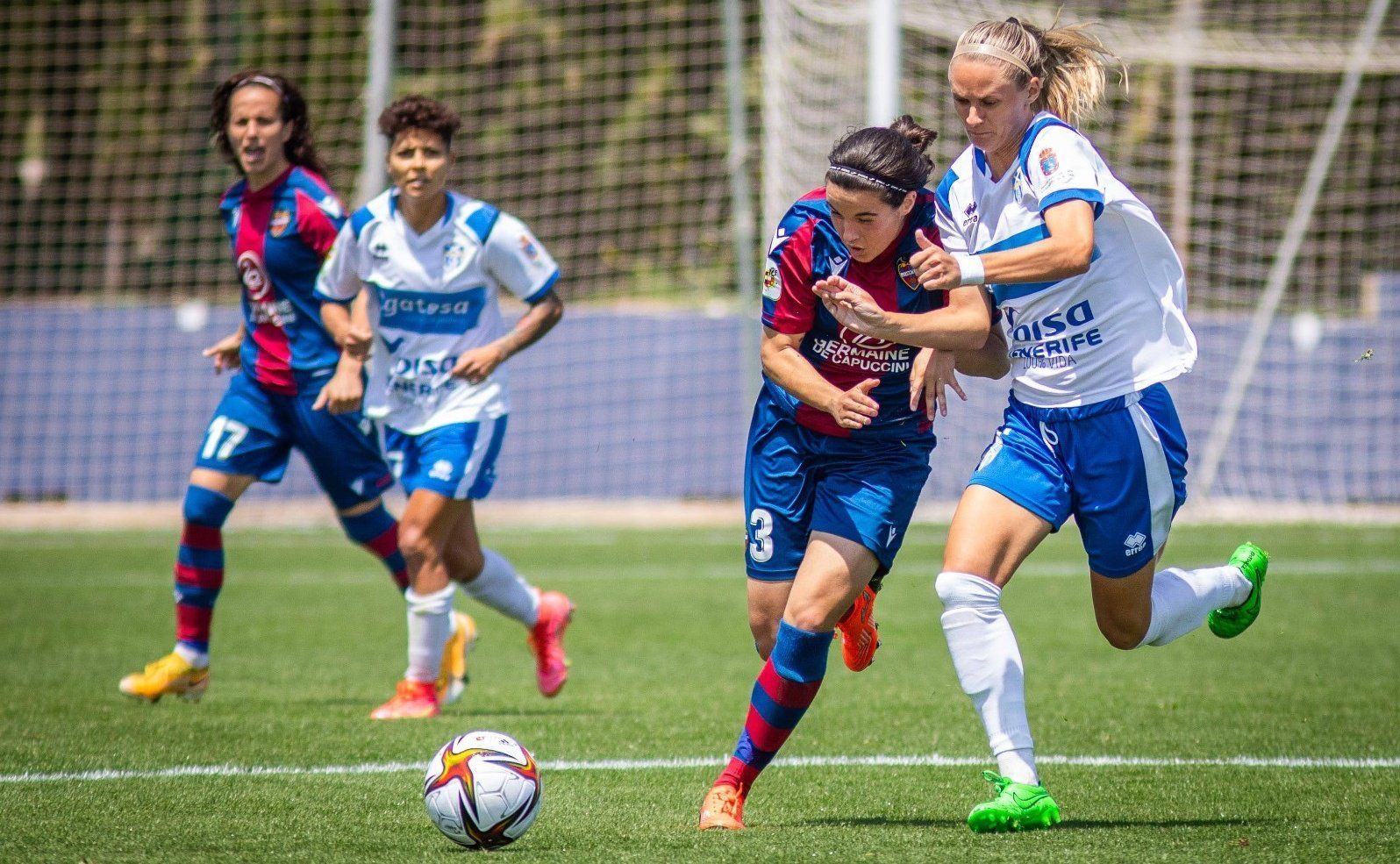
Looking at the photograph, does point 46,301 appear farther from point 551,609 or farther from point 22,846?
point 22,846

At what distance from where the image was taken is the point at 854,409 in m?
4.15

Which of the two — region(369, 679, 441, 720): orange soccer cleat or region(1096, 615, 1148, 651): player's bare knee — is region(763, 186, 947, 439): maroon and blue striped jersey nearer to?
region(1096, 615, 1148, 651): player's bare knee

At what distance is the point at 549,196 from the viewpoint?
1722 centimetres

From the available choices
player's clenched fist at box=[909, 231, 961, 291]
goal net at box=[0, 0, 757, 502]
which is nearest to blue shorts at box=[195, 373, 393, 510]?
player's clenched fist at box=[909, 231, 961, 291]

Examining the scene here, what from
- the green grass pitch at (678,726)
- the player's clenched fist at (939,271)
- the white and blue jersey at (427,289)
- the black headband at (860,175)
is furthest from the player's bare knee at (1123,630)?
the white and blue jersey at (427,289)

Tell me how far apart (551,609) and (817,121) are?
6.23 meters

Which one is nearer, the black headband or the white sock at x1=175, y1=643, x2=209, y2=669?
the black headband

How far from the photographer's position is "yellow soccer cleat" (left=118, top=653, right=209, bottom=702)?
20.6 ft

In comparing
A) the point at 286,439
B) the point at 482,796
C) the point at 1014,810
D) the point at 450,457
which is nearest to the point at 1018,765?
the point at 1014,810

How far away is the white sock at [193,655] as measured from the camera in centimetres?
638

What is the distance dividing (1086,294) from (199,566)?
12.8ft

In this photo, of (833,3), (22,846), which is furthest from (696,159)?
(22,846)

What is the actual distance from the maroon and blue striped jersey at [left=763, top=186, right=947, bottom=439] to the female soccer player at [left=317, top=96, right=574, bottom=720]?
188cm

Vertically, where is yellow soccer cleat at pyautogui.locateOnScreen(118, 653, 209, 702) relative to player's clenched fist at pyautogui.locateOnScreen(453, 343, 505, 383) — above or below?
below
